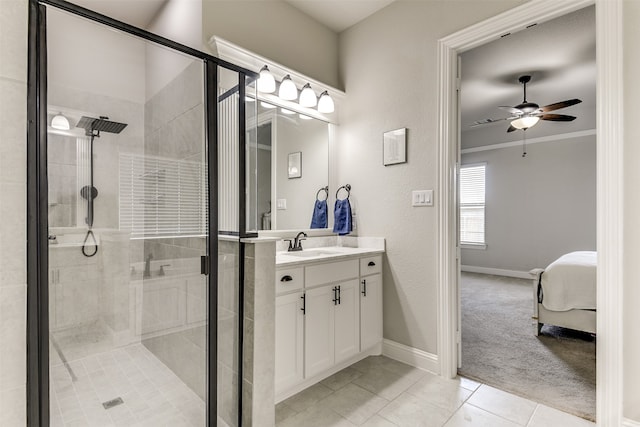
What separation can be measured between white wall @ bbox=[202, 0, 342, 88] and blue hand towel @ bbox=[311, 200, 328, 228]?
1107 mm

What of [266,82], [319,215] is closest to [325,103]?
[266,82]

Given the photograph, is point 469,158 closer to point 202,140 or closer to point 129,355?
point 202,140

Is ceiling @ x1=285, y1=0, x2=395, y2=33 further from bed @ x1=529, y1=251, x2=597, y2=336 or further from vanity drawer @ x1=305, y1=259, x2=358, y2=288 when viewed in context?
bed @ x1=529, y1=251, x2=597, y2=336

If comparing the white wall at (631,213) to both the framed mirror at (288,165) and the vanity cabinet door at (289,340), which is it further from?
the framed mirror at (288,165)

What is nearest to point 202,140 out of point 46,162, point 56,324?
point 46,162

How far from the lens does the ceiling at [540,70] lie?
291cm

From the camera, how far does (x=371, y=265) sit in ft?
8.22

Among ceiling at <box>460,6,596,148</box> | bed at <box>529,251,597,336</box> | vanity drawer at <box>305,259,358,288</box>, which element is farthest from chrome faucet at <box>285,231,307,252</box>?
ceiling at <box>460,6,596,148</box>

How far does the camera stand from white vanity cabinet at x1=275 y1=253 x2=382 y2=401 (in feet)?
6.30

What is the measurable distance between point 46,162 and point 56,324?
0.61 m

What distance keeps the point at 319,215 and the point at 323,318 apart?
3.33 feet

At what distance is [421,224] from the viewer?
2385mm

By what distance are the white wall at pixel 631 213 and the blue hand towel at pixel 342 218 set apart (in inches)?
68.5

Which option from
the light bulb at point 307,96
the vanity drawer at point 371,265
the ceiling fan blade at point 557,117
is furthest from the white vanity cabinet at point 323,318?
the ceiling fan blade at point 557,117
